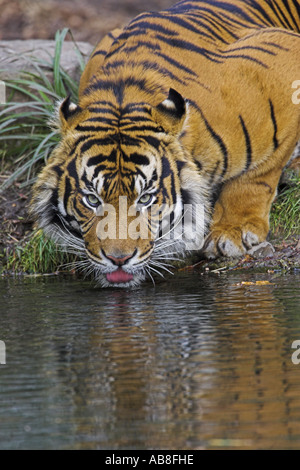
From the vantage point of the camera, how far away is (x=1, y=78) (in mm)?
8445

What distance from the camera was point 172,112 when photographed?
6.01 meters

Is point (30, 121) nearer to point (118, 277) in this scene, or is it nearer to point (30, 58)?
point (30, 58)

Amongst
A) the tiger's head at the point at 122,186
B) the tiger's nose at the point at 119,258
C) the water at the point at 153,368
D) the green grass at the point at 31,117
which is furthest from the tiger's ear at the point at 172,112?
the green grass at the point at 31,117

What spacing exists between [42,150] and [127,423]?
484 cm

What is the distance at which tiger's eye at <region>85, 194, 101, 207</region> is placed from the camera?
589cm

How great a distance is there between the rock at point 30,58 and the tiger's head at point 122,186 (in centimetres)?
243

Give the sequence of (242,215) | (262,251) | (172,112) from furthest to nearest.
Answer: (242,215), (262,251), (172,112)

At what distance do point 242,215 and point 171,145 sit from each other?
110 cm

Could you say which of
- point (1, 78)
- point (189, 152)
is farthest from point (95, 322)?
point (1, 78)

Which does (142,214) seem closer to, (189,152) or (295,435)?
(189,152)

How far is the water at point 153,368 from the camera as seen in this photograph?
331 centimetres

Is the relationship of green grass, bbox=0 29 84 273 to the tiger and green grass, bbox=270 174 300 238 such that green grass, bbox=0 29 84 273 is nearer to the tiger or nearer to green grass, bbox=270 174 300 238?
the tiger

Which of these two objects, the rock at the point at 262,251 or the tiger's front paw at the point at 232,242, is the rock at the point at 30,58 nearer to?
the tiger's front paw at the point at 232,242

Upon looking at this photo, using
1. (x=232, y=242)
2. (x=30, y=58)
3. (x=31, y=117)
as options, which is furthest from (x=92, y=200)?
(x=30, y=58)
